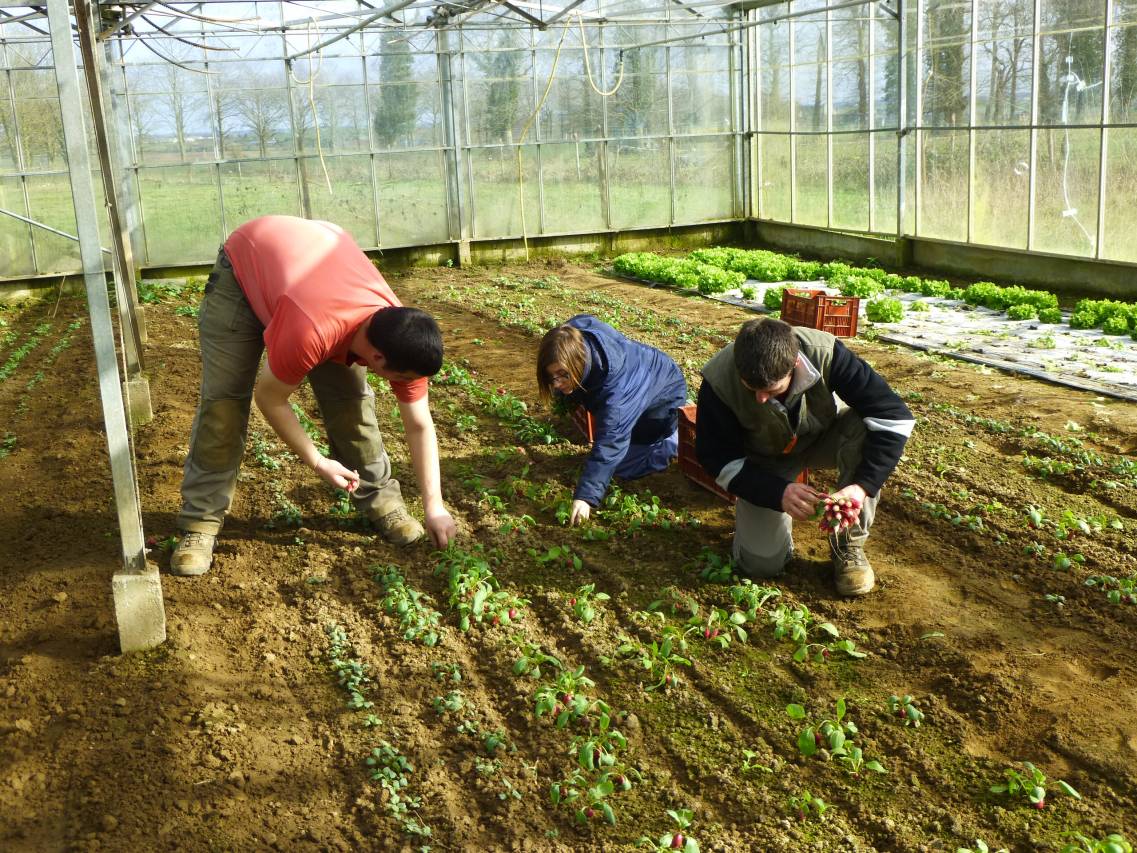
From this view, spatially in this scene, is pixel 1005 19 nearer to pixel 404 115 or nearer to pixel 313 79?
pixel 404 115

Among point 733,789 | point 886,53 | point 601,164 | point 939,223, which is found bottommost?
point 733,789

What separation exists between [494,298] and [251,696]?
9507 mm

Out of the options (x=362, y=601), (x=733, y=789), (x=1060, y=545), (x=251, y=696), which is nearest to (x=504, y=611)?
(x=362, y=601)

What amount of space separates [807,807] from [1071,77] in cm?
1097

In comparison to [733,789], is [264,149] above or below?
above

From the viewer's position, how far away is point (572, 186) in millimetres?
17203

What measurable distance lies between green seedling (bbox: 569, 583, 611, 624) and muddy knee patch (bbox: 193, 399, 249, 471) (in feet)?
5.71

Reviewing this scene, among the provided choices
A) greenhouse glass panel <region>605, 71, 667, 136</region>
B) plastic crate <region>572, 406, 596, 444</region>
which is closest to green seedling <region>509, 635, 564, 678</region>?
plastic crate <region>572, 406, 596, 444</region>

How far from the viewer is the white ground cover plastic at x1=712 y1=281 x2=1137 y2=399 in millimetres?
8430

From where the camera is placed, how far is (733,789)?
11.6 feet

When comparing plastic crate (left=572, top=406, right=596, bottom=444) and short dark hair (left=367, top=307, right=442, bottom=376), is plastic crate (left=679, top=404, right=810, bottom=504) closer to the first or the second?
plastic crate (left=572, top=406, right=596, bottom=444)

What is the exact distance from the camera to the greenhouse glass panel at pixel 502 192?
16.7 meters

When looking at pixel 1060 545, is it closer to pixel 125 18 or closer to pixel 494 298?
pixel 494 298

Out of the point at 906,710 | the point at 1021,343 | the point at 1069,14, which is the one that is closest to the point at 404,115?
the point at 1069,14
